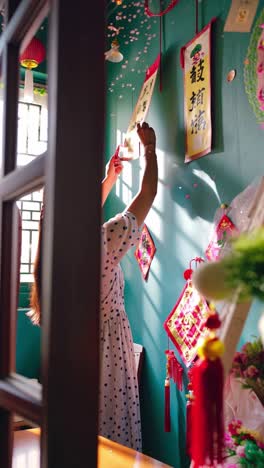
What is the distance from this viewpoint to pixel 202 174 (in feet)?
6.64

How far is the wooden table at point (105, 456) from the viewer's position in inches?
38.3

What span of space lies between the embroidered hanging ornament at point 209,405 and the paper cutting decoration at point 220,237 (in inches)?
53.2

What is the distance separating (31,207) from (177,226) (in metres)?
1.21

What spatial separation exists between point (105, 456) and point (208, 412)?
0.70 metres

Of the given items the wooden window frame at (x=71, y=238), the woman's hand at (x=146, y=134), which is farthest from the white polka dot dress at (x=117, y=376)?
the wooden window frame at (x=71, y=238)

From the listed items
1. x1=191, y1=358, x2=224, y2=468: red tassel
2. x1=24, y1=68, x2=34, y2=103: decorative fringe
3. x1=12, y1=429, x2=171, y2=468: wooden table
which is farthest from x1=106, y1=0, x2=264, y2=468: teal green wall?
x1=191, y1=358, x2=224, y2=468: red tassel

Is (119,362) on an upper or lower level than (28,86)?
lower

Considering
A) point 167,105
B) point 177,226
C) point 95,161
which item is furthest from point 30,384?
point 167,105

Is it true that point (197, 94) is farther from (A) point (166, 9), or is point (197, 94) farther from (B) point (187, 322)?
(B) point (187, 322)

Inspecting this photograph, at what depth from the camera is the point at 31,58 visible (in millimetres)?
2279

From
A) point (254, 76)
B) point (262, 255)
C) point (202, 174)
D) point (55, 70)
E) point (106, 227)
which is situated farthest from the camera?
point (202, 174)

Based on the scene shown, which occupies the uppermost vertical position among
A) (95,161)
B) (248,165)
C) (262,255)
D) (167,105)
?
(167,105)

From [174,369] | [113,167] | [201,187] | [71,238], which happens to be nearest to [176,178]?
[201,187]

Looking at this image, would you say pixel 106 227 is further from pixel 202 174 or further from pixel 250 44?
pixel 250 44
